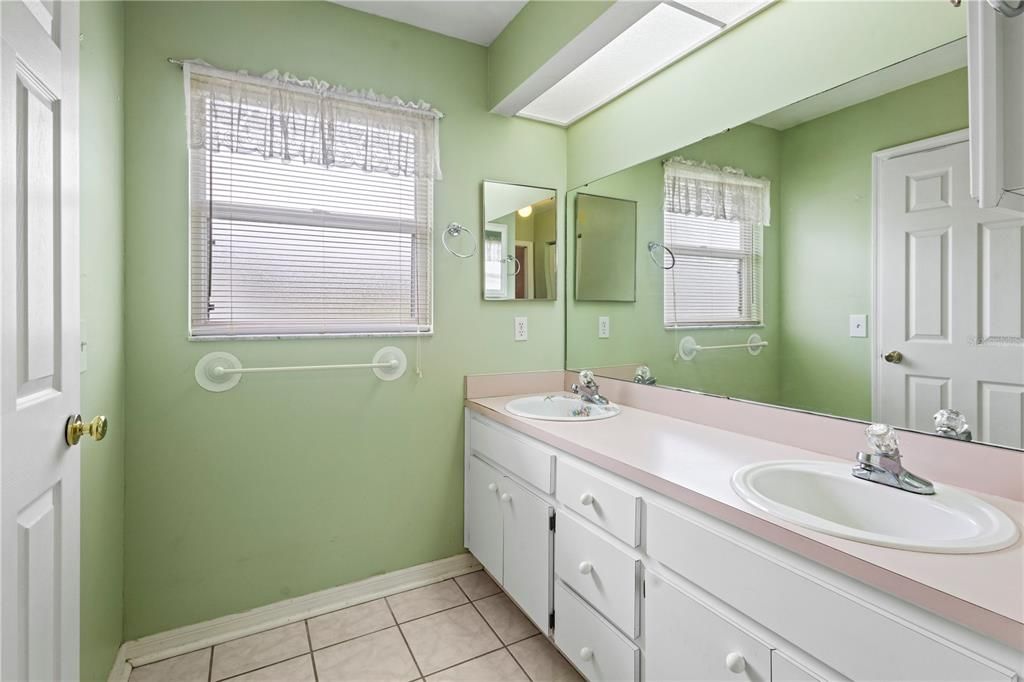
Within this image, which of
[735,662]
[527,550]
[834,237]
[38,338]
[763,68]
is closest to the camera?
[38,338]

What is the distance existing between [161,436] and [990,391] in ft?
7.96

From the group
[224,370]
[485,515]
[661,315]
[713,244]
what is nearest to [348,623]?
[485,515]

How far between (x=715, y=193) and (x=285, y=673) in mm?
2264

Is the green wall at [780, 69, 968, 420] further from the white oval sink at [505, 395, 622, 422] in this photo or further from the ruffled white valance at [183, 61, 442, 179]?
the ruffled white valance at [183, 61, 442, 179]

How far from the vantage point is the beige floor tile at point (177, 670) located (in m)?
1.62

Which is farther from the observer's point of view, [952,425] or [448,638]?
[448,638]

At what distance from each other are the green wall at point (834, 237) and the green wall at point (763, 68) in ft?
0.44

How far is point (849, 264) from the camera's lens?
1366 mm

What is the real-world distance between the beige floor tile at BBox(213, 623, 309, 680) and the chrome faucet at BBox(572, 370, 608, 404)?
1.44 metres

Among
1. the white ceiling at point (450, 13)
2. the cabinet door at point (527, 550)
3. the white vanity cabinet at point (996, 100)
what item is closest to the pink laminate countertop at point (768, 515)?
the cabinet door at point (527, 550)

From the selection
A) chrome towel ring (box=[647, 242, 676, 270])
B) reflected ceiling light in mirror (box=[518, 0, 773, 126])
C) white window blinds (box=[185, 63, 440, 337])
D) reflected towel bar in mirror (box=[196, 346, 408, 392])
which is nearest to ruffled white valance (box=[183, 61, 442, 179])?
white window blinds (box=[185, 63, 440, 337])

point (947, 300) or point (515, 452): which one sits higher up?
point (947, 300)

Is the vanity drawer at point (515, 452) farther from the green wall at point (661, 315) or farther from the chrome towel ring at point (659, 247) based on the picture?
the chrome towel ring at point (659, 247)

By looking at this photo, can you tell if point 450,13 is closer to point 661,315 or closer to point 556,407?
point 661,315
